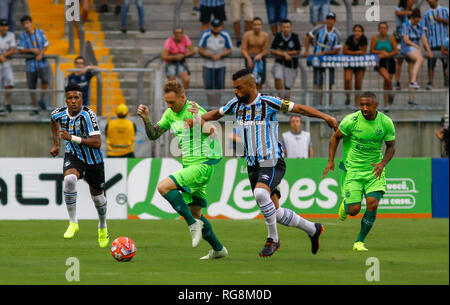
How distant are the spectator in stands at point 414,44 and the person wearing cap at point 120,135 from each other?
7.32 meters

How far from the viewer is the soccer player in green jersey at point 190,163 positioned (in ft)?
38.8

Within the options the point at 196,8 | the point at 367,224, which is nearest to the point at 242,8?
the point at 196,8

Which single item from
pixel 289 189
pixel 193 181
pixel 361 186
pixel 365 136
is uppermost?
pixel 365 136

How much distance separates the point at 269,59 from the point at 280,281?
13.7m

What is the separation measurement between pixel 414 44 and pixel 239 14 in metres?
4.96

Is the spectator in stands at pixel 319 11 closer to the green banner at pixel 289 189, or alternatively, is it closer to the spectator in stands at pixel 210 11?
the spectator in stands at pixel 210 11

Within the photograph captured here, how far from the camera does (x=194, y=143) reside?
12.3 meters

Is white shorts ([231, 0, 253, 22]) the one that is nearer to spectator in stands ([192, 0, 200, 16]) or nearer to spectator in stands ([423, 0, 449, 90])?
spectator in stands ([192, 0, 200, 16])

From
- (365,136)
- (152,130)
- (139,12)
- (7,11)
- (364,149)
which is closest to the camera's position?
(152,130)

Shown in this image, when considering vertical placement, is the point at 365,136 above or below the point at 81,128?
below

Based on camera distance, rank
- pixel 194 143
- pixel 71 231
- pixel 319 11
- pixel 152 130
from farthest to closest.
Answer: pixel 319 11 < pixel 71 231 < pixel 152 130 < pixel 194 143

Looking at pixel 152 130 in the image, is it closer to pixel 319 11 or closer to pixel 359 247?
pixel 359 247

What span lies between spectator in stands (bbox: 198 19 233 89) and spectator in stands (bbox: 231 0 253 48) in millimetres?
2390

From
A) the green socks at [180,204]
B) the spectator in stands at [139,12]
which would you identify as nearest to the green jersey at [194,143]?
the green socks at [180,204]
